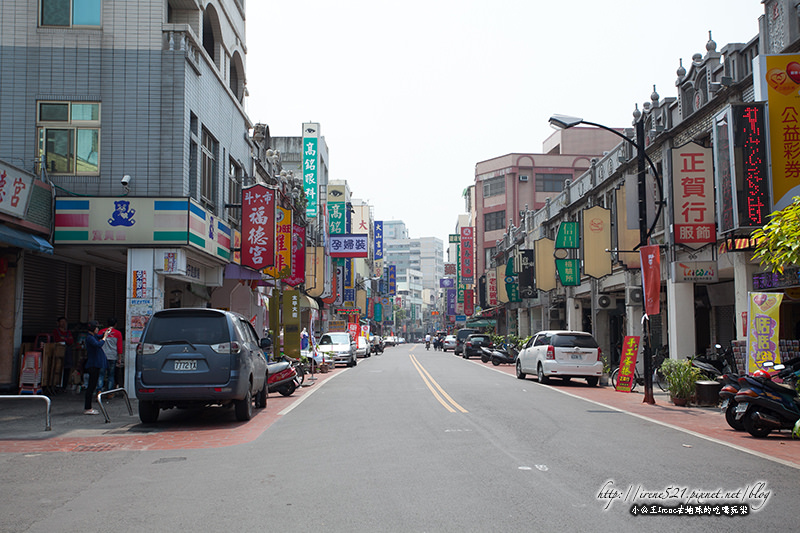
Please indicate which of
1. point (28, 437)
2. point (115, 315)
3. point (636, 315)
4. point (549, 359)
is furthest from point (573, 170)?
point (28, 437)

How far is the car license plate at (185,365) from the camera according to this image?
12.2 metres

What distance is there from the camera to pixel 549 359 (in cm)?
2248

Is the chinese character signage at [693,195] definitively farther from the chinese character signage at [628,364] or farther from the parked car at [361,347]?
the parked car at [361,347]

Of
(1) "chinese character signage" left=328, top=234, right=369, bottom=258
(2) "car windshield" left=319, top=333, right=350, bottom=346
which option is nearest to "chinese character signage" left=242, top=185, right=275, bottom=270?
(2) "car windshield" left=319, top=333, right=350, bottom=346

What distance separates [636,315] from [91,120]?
20057mm

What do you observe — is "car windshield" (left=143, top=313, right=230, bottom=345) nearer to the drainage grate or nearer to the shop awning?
the drainage grate

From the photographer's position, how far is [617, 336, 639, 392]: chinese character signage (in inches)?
790

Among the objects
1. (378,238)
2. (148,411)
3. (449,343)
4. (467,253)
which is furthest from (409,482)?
(378,238)

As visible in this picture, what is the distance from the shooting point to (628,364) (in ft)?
66.5

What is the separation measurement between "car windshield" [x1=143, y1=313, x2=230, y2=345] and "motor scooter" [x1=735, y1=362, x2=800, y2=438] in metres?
8.75

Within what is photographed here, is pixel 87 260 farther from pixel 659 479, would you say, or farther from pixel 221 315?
pixel 659 479

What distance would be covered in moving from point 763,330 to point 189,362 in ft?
36.3

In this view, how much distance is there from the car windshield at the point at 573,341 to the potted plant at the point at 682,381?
17.5ft

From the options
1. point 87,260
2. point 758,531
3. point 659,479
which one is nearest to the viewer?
point 758,531
